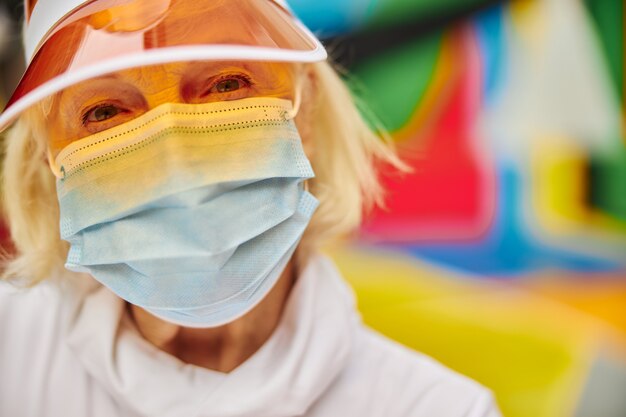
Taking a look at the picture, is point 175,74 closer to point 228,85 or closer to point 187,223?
point 228,85

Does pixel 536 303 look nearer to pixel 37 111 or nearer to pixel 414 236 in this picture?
pixel 414 236

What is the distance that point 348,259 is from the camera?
1.49 metres

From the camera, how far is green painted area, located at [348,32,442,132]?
146 cm

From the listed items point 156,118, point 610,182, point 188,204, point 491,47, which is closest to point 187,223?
point 188,204

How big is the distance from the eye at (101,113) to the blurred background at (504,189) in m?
0.55

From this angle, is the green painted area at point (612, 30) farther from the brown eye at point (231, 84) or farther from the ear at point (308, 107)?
the brown eye at point (231, 84)

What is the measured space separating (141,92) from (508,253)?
825 mm

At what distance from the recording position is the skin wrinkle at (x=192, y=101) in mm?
1030

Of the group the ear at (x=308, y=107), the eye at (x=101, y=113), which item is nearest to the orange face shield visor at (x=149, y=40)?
the eye at (x=101, y=113)

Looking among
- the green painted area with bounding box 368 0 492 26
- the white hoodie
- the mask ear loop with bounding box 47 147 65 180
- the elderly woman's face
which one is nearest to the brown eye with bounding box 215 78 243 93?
the elderly woman's face

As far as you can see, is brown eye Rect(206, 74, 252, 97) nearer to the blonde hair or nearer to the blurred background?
the blonde hair

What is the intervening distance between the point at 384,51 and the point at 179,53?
2.32 ft

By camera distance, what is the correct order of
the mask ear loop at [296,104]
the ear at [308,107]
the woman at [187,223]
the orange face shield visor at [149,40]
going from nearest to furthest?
the orange face shield visor at [149,40]
the woman at [187,223]
the mask ear loop at [296,104]
the ear at [308,107]

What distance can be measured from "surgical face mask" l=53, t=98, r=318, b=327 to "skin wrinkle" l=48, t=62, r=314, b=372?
1.3 inches
